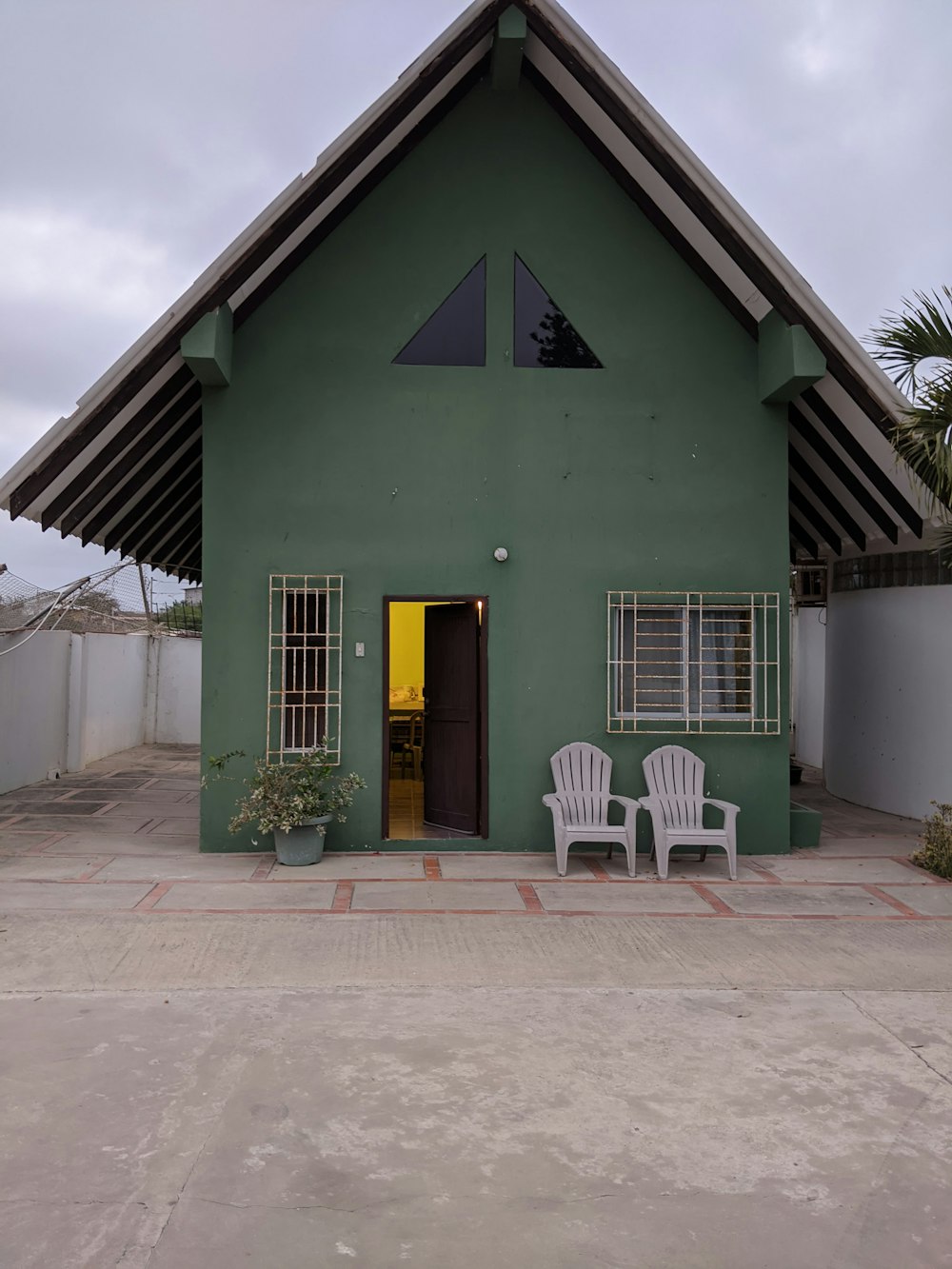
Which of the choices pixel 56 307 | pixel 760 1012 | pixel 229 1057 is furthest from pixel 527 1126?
pixel 56 307

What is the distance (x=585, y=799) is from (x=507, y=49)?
5748mm

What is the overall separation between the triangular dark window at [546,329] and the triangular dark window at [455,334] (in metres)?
0.34

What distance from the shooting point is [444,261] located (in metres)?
8.53

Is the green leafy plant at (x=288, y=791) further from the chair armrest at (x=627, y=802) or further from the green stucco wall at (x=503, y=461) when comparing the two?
the chair armrest at (x=627, y=802)

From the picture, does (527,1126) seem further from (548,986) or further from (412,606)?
(412,606)

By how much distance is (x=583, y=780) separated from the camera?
826 cm

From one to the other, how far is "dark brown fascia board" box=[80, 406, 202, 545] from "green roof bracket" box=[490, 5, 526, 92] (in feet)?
12.2

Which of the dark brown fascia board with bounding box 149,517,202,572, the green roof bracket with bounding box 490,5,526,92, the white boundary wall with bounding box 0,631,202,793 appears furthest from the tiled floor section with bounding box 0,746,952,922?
the green roof bracket with bounding box 490,5,526,92

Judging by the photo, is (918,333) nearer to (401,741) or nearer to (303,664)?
(303,664)

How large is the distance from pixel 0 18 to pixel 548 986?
36.4ft

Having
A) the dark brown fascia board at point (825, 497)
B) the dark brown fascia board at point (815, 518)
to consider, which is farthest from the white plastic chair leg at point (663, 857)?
the dark brown fascia board at point (815, 518)

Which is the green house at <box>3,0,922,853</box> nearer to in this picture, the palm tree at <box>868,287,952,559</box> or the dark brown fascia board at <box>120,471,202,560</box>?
the palm tree at <box>868,287,952,559</box>

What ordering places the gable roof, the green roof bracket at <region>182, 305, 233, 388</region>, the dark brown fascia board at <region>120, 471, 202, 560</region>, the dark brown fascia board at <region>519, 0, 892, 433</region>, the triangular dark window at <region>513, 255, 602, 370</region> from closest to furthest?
the gable roof → the dark brown fascia board at <region>519, 0, 892, 433</region> → the green roof bracket at <region>182, 305, 233, 388</region> → the triangular dark window at <region>513, 255, 602, 370</region> → the dark brown fascia board at <region>120, 471, 202, 560</region>

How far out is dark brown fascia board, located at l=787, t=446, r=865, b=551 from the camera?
9.80m
